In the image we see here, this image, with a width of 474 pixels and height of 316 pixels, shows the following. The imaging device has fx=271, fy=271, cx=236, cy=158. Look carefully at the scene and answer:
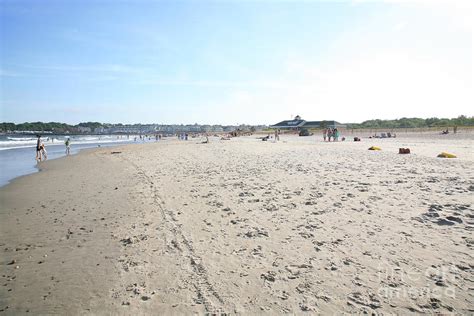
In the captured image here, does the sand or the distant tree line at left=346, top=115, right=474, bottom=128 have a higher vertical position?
the distant tree line at left=346, top=115, right=474, bottom=128

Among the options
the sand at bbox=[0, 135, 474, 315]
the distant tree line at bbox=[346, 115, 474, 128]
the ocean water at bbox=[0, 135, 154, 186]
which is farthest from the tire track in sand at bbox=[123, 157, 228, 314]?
the distant tree line at bbox=[346, 115, 474, 128]

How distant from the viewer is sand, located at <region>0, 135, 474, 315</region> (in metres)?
3.06

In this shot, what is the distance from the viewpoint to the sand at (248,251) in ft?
10.0

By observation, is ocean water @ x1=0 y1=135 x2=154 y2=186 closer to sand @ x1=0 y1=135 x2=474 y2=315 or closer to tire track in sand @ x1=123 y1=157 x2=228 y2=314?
sand @ x1=0 y1=135 x2=474 y2=315

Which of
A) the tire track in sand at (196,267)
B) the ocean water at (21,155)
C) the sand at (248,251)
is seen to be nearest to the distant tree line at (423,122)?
the sand at (248,251)

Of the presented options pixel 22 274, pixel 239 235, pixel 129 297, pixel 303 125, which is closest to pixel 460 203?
pixel 239 235

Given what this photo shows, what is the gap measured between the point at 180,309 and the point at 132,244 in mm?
2123

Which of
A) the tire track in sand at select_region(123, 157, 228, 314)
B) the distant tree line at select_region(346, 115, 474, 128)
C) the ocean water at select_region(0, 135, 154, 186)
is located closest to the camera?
the tire track in sand at select_region(123, 157, 228, 314)

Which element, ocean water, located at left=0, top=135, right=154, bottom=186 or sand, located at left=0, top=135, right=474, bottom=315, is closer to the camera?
sand, located at left=0, top=135, right=474, bottom=315

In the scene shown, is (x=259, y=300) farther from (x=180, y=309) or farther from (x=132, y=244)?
(x=132, y=244)

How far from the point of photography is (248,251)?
422 centimetres

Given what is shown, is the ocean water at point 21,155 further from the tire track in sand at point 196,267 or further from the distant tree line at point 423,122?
the distant tree line at point 423,122

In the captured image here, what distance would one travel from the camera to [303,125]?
A: 10969 centimetres

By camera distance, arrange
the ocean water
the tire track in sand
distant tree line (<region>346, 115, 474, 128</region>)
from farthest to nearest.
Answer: distant tree line (<region>346, 115, 474, 128</region>), the ocean water, the tire track in sand
